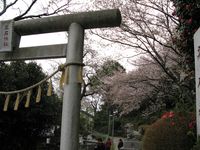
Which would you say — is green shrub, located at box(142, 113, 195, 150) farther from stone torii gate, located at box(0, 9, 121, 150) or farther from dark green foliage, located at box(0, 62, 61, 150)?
dark green foliage, located at box(0, 62, 61, 150)

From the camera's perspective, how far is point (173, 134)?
572cm

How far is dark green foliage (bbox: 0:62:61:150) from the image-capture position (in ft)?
44.0

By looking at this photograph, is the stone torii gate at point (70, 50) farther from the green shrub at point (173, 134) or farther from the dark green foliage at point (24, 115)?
the dark green foliage at point (24, 115)

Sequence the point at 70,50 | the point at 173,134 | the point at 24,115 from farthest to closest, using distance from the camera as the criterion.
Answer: the point at 24,115 < the point at 173,134 < the point at 70,50

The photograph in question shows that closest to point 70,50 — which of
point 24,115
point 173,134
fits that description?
point 173,134

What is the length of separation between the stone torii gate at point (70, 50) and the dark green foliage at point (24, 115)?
27.7 ft

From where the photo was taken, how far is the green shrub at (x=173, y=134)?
5.54 metres

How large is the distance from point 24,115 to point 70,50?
10398 millimetres

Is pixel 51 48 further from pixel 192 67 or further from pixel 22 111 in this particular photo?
pixel 22 111

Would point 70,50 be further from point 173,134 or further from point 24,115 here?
point 24,115

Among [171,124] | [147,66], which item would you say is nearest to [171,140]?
[171,124]

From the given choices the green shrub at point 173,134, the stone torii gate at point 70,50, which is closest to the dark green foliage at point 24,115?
the green shrub at point 173,134

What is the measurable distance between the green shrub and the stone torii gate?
250cm

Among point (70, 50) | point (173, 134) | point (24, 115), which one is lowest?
point (173, 134)
